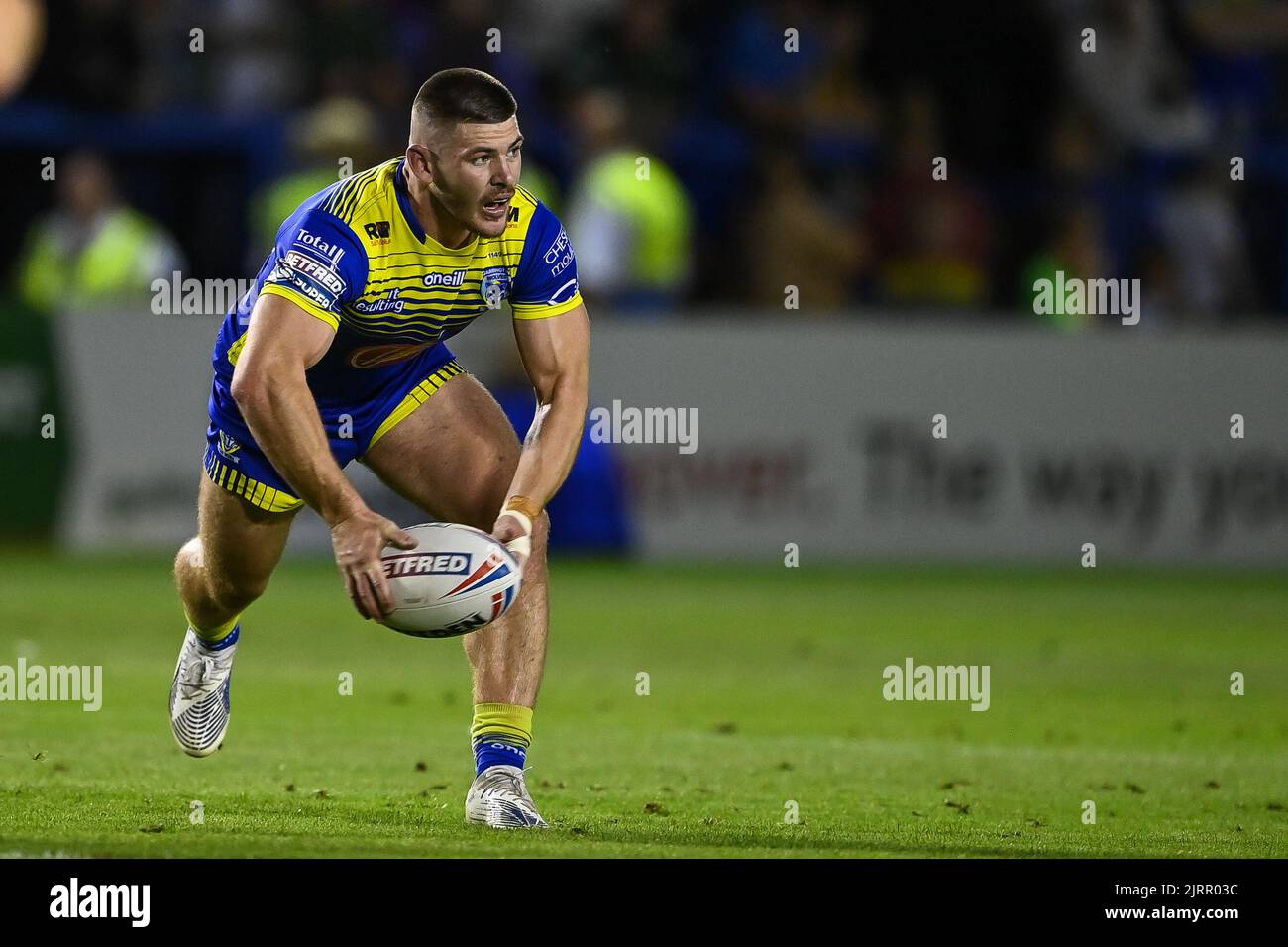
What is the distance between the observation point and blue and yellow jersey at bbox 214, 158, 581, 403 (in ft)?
24.2

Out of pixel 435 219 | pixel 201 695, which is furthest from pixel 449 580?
pixel 201 695

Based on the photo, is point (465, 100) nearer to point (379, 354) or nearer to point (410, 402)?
point (379, 354)

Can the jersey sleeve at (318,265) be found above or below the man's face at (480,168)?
below

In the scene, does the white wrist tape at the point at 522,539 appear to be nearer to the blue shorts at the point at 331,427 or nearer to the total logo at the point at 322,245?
the blue shorts at the point at 331,427

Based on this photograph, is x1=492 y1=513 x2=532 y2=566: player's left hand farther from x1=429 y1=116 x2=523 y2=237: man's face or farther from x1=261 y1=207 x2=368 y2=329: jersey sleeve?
x1=429 y1=116 x2=523 y2=237: man's face

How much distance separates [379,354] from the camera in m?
8.07

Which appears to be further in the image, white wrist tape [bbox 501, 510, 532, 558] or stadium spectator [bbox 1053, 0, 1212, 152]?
stadium spectator [bbox 1053, 0, 1212, 152]

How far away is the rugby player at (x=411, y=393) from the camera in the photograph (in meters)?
7.20

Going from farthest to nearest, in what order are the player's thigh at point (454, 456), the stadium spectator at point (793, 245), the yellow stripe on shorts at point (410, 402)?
the stadium spectator at point (793, 245), the yellow stripe on shorts at point (410, 402), the player's thigh at point (454, 456)

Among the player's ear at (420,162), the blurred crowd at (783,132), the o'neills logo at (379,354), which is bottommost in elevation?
the o'neills logo at (379,354)

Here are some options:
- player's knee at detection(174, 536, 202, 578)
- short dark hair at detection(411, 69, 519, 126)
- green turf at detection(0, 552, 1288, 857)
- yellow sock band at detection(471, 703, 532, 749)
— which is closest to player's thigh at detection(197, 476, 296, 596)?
player's knee at detection(174, 536, 202, 578)

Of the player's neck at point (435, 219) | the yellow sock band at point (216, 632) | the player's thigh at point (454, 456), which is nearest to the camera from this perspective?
the player's neck at point (435, 219)

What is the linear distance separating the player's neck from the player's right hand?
113cm

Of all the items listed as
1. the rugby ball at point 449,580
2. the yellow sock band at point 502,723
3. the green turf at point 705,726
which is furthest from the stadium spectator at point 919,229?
the rugby ball at point 449,580
